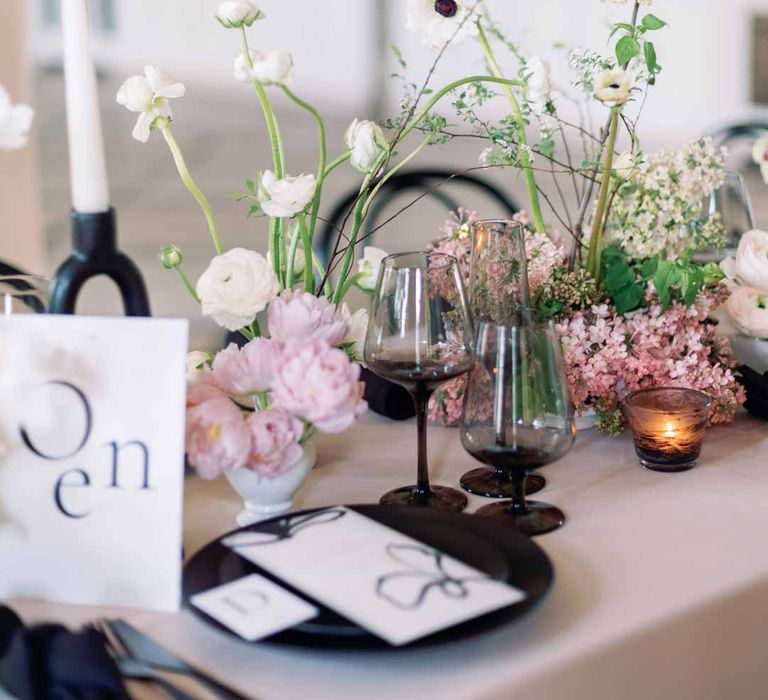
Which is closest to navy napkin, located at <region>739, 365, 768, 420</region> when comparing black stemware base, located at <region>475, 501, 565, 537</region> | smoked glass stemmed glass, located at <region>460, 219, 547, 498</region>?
smoked glass stemmed glass, located at <region>460, 219, 547, 498</region>

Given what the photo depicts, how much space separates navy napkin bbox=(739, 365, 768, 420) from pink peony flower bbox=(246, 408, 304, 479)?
628 millimetres

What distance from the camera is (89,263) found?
915mm

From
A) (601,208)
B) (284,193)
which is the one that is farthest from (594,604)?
(601,208)

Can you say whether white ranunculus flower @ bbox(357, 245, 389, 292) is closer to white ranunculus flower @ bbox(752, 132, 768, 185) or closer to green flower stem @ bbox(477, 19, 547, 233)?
green flower stem @ bbox(477, 19, 547, 233)

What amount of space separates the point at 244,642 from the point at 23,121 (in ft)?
1.33

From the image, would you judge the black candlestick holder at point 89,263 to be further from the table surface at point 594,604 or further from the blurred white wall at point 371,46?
the blurred white wall at point 371,46

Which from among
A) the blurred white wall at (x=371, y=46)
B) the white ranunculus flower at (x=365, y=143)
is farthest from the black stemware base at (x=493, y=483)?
the blurred white wall at (x=371, y=46)

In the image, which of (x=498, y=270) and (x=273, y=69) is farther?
(x=498, y=270)

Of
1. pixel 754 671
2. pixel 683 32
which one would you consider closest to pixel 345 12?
pixel 683 32

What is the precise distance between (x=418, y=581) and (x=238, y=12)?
57 cm

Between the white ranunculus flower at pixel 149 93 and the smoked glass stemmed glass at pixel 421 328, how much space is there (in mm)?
275

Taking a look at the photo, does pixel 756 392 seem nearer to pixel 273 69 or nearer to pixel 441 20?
pixel 441 20

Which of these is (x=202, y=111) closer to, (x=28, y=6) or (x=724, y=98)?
(x=724, y=98)

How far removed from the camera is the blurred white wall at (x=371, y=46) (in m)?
7.47
